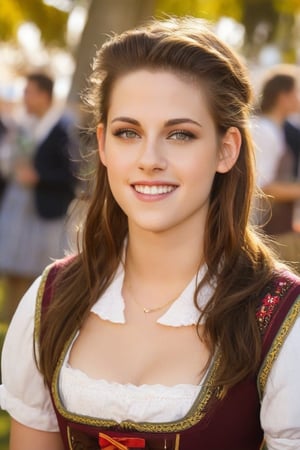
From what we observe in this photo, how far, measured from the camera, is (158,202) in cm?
232

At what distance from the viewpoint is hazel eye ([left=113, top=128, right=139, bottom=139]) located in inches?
92.4

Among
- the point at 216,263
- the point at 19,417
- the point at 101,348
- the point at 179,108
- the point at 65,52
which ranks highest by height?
the point at 65,52

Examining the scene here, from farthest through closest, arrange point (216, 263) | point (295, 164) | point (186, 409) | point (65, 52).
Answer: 1. point (65, 52)
2. point (295, 164)
3. point (216, 263)
4. point (186, 409)

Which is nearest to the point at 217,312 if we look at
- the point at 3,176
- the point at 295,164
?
the point at 295,164

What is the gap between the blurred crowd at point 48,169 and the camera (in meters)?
6.47

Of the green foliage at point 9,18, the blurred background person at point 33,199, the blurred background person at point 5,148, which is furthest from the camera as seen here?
the green foliage at point 9,18

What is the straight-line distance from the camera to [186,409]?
226 cm

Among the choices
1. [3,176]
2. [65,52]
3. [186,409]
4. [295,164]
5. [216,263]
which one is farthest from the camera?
[65,52]

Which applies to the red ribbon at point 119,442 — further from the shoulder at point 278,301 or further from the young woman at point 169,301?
the shoulder at point 278,301

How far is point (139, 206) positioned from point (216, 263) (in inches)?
8.2

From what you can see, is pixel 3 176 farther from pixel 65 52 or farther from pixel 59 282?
pixel 65 52

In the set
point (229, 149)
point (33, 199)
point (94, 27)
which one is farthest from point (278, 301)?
point (94, 27)

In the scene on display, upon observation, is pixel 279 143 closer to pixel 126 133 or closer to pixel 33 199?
pixel 33 199

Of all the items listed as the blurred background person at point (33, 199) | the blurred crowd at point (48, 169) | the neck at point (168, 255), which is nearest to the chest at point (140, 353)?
the neck at point (168, 255)
